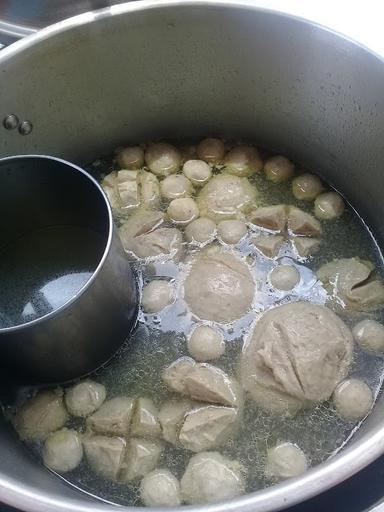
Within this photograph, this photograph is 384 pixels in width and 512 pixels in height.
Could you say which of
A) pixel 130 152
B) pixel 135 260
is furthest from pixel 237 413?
pixel 130 152

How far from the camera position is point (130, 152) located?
1.75 m

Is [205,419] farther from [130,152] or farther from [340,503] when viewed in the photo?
[130,152]

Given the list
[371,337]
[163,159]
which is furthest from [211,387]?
[163,159]

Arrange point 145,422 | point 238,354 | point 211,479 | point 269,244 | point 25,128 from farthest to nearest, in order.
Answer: point 25,128 → point 269,244 → point 238,354 → point 145,422 → point 211,479

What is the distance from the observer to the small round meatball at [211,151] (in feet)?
5.67

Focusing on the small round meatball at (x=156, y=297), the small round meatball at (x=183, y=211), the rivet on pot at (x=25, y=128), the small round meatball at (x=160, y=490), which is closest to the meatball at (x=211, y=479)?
the small round meatball at (x=160, y=490)

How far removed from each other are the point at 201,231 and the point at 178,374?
404 mm

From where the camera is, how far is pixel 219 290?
140 centimetres

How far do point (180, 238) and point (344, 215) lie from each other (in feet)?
1.50

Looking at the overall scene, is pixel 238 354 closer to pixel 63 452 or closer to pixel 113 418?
pixel 113 418

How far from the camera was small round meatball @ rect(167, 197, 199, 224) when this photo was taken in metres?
1.58

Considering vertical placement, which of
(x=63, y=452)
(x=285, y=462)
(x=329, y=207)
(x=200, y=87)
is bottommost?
(x=63, y=452)

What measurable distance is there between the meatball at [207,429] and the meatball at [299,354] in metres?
0.09

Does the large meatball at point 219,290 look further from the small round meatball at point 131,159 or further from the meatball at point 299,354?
the small round meatball at point 131,159
